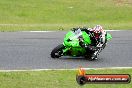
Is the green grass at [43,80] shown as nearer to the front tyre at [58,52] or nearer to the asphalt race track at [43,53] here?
the asphalt race track at [43,53]

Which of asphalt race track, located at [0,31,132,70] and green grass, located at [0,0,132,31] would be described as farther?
green grass, located at [0,0,132,31]

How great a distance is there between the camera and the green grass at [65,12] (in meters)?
24.9

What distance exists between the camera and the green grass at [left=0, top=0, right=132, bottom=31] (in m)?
24.9

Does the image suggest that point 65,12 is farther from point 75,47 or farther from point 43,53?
point 75,47

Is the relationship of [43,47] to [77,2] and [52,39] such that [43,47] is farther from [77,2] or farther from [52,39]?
[77,2]

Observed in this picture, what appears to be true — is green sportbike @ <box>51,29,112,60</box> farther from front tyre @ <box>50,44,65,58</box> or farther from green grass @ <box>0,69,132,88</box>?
green grass @ <box>0,69,132,88</box>

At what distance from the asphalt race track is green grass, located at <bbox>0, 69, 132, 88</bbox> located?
1.06 meters

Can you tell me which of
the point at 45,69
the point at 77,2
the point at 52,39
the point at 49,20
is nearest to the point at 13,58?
the point at 45,69

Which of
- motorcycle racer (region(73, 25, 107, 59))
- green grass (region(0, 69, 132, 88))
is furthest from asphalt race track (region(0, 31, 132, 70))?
green grass (region(0, 69, 132, 88))

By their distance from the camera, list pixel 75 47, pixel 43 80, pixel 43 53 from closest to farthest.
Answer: pixel 43 80 → pixel 75 47 → pixel 43 53

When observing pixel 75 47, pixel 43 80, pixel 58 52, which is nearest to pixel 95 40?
pixel 75 47

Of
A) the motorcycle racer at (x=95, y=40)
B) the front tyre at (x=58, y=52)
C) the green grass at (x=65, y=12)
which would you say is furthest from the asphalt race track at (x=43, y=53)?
the green grass at (x=65, y=12)

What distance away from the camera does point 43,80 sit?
789 cm

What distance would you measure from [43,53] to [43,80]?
158 inches
